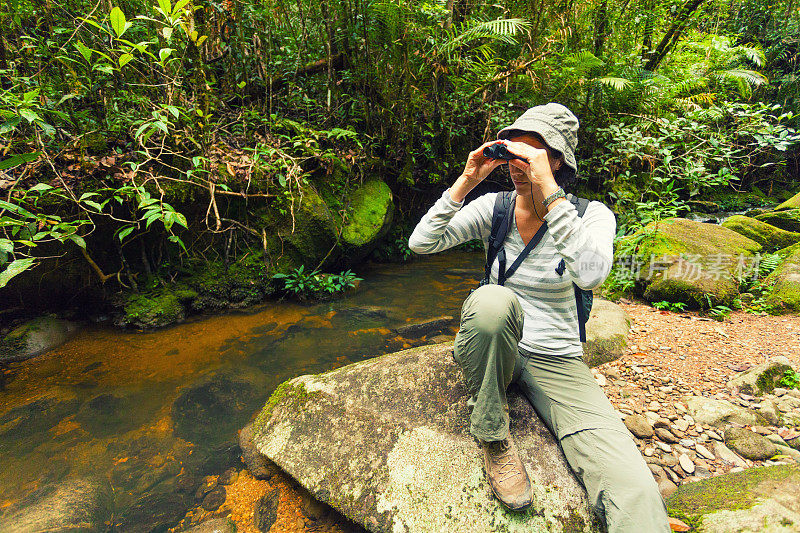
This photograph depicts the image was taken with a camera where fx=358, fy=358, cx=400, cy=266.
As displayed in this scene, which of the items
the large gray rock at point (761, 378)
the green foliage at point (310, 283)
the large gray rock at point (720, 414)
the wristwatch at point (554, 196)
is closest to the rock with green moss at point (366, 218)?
the green foliage at point (310, 283)

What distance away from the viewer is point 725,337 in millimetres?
3287

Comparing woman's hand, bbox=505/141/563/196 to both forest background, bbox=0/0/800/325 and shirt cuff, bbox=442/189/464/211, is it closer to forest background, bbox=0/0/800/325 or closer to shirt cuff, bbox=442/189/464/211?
shirt cuff, bbox=442/189/464/211

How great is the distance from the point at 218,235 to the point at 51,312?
1.73m

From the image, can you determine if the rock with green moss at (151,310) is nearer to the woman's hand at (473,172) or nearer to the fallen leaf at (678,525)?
the woman's hand at (473,172)

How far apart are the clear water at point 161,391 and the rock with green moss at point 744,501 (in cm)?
244

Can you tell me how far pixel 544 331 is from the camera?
70.0 inches

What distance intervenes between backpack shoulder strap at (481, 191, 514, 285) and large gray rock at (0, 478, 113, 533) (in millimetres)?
2432

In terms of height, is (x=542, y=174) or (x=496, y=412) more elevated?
(x=542, y=174)

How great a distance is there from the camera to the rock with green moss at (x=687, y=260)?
12.6 feet

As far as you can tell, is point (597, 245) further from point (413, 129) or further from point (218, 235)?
point (413, 129)

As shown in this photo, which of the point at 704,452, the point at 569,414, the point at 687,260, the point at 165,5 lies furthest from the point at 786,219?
the point at 165,5

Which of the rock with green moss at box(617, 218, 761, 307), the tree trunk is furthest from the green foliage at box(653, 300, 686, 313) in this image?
the tree trunk

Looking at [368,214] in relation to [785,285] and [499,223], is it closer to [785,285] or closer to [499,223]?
[499,223]

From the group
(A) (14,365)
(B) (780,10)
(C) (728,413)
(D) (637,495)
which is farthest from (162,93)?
(B) (780,10)
